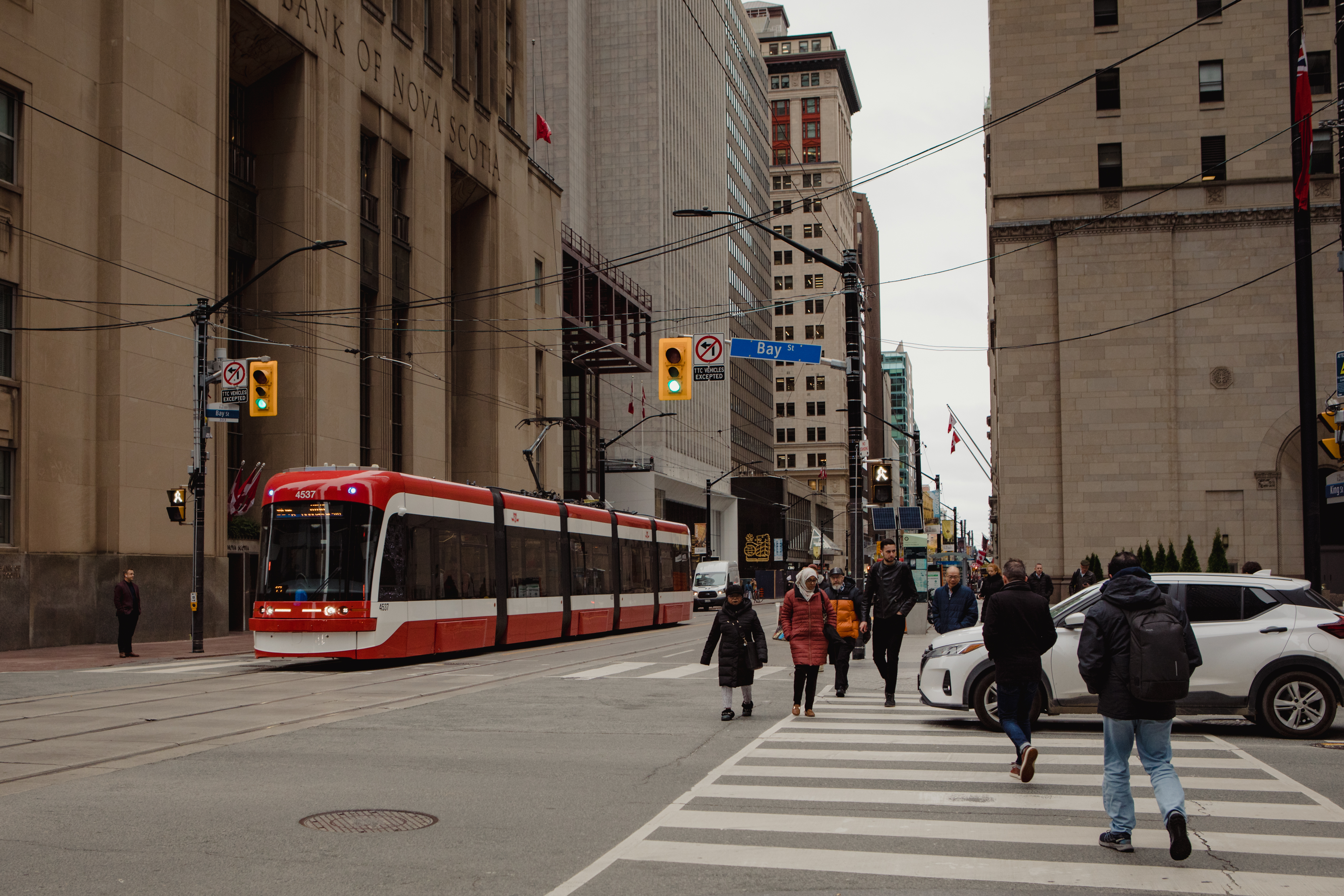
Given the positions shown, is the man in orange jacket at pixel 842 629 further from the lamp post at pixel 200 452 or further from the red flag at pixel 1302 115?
the lamp post at pixel 200 452

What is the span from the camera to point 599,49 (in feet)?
279

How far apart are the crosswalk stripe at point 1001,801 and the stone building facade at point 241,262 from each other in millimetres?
22152

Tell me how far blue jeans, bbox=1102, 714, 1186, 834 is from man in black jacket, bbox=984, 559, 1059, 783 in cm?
249

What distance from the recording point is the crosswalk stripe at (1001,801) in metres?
8.59

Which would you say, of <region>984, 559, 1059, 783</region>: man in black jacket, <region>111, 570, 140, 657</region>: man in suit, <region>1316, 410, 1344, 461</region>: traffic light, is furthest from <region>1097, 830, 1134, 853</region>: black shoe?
<region>111, 570, 140, 657</region>: man in suit

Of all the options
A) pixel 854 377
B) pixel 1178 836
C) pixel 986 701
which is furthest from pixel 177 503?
pixel 1178 836

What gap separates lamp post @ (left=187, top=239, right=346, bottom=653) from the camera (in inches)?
1041

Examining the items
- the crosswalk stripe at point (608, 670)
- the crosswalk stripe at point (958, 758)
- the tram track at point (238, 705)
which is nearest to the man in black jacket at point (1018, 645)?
the crosswalk stripe at point (958, 758)

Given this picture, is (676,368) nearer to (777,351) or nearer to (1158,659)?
(777,351)

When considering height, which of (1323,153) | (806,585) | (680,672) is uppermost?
(1323,153)

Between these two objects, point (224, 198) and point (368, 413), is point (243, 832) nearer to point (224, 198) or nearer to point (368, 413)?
point (224, 198)

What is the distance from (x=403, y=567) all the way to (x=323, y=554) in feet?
4.78

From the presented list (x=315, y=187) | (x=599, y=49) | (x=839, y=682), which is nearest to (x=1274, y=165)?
(x=315, y=187)

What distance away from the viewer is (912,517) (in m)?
48.1
